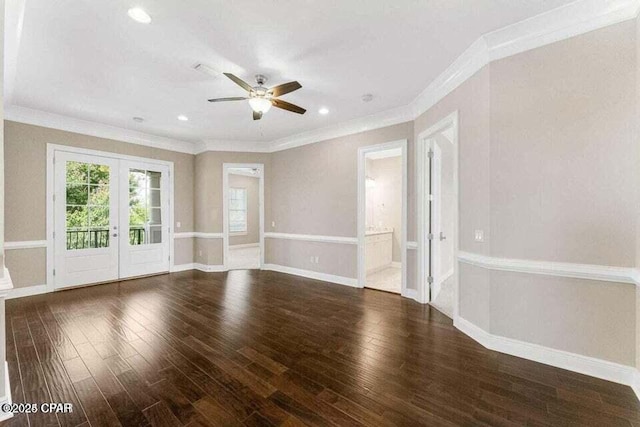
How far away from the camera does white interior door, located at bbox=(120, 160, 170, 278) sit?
537 cm

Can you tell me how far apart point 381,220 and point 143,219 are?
546 cm

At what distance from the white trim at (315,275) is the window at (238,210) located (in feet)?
14.0

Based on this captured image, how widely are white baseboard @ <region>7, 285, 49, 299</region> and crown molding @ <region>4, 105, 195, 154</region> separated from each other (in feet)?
8.83

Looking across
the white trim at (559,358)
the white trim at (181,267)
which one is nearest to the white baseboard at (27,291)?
the white trim at (181,267)

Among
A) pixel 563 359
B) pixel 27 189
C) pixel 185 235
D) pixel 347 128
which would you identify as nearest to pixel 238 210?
pixel 185 235

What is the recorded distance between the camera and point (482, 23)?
7.74 ft

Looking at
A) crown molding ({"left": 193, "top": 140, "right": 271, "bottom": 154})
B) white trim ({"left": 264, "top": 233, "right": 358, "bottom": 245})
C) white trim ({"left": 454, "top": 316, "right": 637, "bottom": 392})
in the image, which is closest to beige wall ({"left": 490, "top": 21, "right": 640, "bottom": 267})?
white trim ({"left": 454, "top": 316, "right": 637, "bottom": 392})

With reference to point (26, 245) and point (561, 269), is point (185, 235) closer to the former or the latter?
point (26, 245)

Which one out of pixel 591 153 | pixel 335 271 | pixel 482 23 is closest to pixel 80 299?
pixel 335 271

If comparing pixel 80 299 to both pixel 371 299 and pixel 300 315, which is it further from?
pixel 371 299

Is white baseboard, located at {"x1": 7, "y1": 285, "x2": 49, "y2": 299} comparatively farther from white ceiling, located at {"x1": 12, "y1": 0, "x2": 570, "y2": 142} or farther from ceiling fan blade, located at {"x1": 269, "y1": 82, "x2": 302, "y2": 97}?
ceiling fan blade, located at {"x1": 269, "y1": 82, "x2": 302, "y2": 97}

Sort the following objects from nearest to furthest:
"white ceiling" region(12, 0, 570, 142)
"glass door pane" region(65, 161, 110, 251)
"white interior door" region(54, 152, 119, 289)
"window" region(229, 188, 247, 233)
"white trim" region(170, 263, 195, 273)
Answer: "white ceiling" region(12, 0, 570, 142) < "white interior door" region(54, 152, 119, 289) < "glass door pane" region(65, 161, 110, 251) < "white trim" region(170, 263, 195, 273) < "window" region(229, 188, 247, 233)

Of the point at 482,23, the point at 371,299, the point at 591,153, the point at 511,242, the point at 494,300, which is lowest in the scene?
the point at 371,299

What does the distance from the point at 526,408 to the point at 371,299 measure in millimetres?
2436
